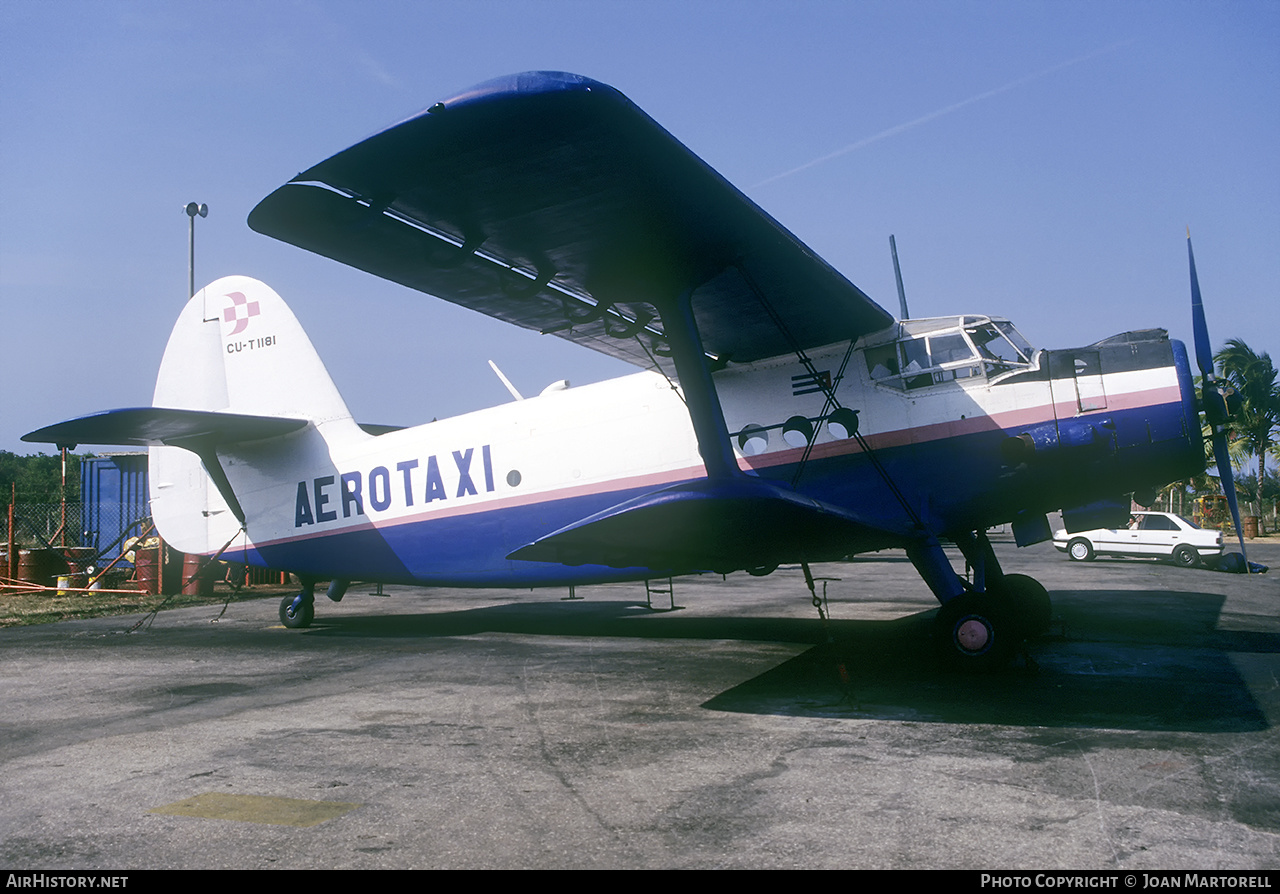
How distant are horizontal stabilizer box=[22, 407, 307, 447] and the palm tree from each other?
42.1 meters

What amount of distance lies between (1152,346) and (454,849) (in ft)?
25.1

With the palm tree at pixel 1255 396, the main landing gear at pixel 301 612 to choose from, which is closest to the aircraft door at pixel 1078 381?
the main landing gear at pixel 301 612

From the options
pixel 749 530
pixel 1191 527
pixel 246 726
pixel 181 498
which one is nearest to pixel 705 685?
pixel 749 530

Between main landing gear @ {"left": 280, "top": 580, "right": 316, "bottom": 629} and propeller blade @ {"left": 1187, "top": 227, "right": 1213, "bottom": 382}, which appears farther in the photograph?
main landing gear @ {"left": 280, "top": 580, "right": 316, "bottom": 629}

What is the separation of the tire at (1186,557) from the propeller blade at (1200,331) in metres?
18.2

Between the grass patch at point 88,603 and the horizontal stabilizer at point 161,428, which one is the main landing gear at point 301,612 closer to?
the grass patch at point 88,603

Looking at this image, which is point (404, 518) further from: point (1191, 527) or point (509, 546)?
point (1191, 527)

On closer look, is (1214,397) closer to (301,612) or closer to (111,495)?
(301,612)

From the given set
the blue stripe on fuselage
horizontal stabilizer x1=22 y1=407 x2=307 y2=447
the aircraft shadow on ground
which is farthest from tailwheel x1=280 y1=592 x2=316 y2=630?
the blue stripe on fuselage

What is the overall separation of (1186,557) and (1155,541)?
94 centimetres

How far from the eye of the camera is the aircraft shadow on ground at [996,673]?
5.94 m

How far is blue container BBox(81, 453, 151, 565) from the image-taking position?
2470 centimetres

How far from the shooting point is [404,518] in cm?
1125

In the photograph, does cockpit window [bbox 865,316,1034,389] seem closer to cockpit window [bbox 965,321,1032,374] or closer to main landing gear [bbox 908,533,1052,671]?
cockpit window [bbox 965,321,1032,374]
